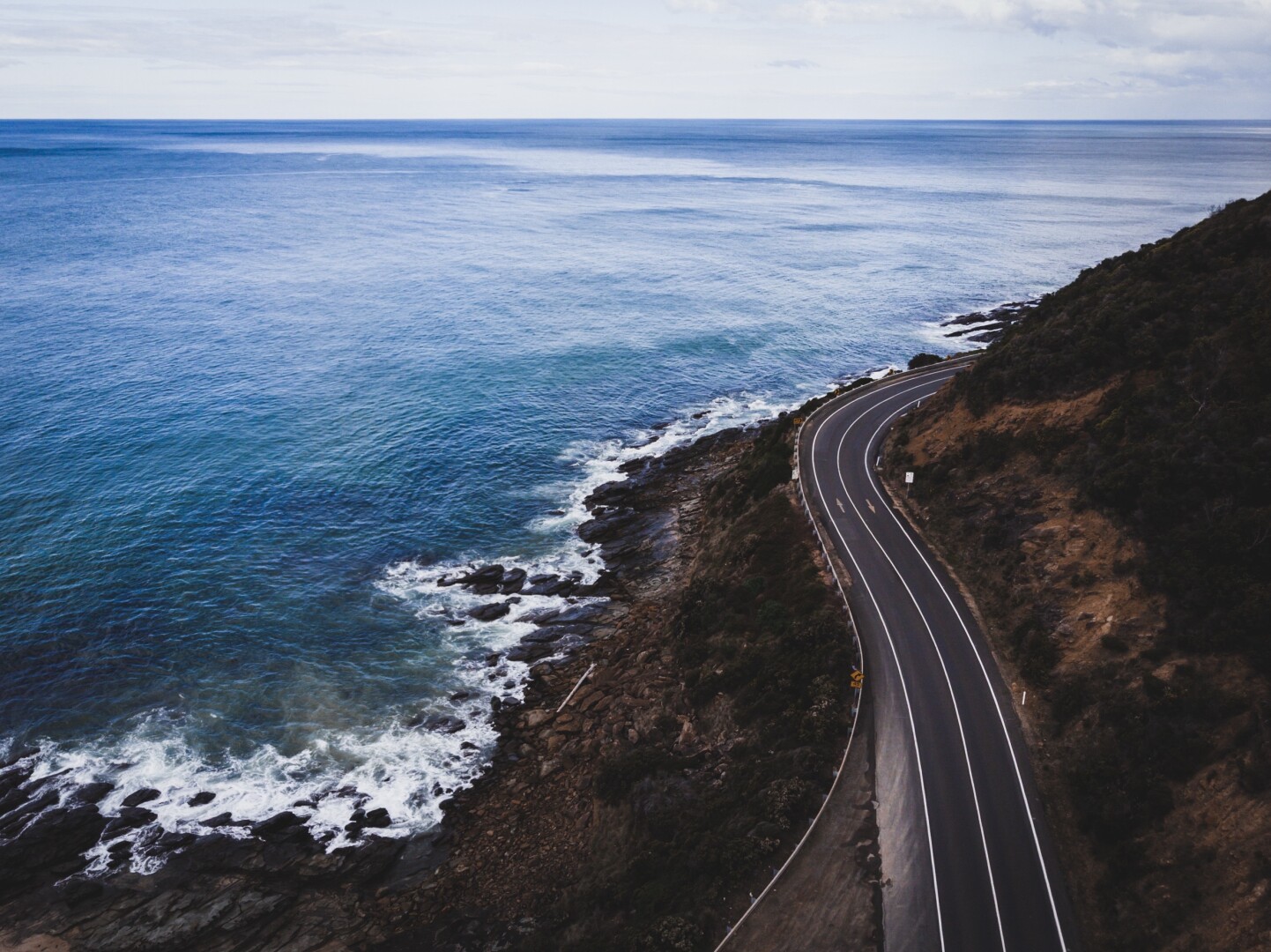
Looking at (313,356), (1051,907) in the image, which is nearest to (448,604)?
(1051,907)

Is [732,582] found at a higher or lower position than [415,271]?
lower

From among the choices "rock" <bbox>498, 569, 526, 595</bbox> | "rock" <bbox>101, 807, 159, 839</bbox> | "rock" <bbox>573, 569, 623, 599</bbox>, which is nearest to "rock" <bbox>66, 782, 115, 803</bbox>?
"rock" <bbox>101, 807, 159, 839</bbox>

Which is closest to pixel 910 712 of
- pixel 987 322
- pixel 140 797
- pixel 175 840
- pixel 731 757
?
pixel 731 757

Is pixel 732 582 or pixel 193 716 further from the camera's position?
pixel 732 582

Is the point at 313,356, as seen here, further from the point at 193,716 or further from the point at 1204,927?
the point at 1204,927

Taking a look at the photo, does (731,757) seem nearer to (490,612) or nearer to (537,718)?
(537,718)

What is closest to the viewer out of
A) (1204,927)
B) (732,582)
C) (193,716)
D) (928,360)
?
(1204,927)
